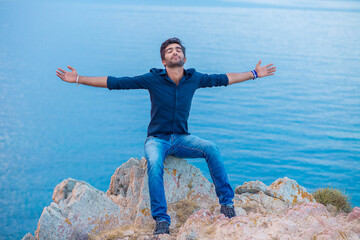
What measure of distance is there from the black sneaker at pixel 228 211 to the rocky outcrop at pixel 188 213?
220 mm

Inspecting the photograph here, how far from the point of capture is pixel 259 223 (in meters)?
5.01

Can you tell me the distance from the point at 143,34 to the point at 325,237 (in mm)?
41128

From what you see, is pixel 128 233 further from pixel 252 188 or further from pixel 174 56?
pixel 174 56

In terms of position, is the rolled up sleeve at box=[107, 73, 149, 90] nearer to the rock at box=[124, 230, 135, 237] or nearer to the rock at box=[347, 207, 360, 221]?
the rock at box=[124, 230, 135, 237]

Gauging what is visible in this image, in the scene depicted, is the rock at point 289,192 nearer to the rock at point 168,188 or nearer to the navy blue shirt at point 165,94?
the rock at point 168,188

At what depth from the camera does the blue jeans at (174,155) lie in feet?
19.2

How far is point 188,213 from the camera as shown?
646 centimetres

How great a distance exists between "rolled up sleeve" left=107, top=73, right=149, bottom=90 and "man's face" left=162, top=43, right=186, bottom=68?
16.9 inches

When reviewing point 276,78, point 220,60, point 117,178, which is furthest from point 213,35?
point 117,178

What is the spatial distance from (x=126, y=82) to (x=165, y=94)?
2.04 ft

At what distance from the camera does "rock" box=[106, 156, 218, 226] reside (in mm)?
6496

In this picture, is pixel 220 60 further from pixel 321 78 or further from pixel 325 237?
pixel 325 237

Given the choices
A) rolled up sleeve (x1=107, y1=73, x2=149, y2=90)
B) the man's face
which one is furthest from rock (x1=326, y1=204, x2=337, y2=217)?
rolled up sleeve (x1=107, y1=73, x2=149, y2=90)

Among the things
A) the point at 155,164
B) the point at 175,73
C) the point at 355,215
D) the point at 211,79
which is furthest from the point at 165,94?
the point at 355,215
